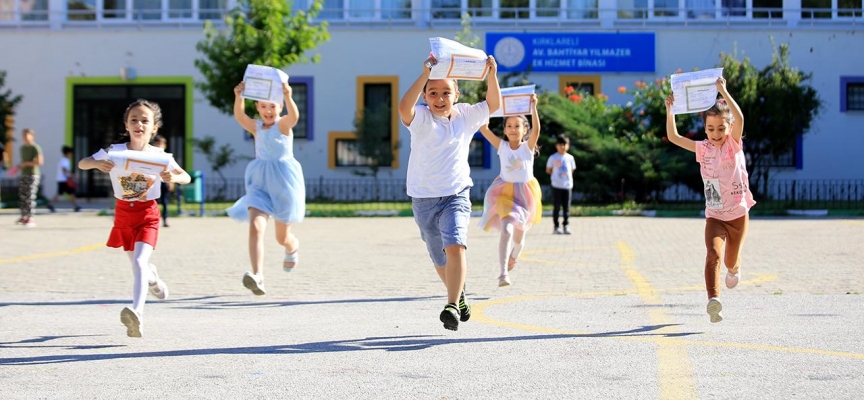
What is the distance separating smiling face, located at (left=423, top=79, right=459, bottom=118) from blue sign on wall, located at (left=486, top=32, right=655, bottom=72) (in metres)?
23.8

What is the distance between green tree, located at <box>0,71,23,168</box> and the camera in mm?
31438

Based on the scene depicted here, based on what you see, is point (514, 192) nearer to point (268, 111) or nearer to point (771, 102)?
point (268, 111)

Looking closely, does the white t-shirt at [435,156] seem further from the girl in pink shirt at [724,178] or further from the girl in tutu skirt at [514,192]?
the girl in tutu skirt at [514,192]

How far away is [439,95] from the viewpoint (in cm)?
762

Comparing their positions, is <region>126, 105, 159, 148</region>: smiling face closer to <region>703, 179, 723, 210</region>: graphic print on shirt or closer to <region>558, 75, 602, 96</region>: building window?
<region>703, 179, 723, 210</region>: graphic print on shirt

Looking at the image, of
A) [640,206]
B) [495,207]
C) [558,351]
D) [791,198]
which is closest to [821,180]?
[791,198]

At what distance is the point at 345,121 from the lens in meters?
32.0

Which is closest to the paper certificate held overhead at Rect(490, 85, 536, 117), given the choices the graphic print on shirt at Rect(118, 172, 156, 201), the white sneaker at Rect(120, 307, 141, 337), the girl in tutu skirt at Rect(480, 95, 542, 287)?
the girl in tutu skirt at Rect(480, 95, 542, 287)

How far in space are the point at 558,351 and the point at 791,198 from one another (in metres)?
25.4

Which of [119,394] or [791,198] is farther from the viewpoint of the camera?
[791,198]

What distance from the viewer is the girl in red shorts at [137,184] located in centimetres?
745

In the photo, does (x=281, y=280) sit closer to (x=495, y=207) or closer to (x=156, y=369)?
(x=495, y=207)

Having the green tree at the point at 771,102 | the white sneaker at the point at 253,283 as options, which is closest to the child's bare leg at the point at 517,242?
the white sneaker at the point at 253,283

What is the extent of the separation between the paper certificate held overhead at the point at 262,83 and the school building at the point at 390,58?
2138 centimetres
